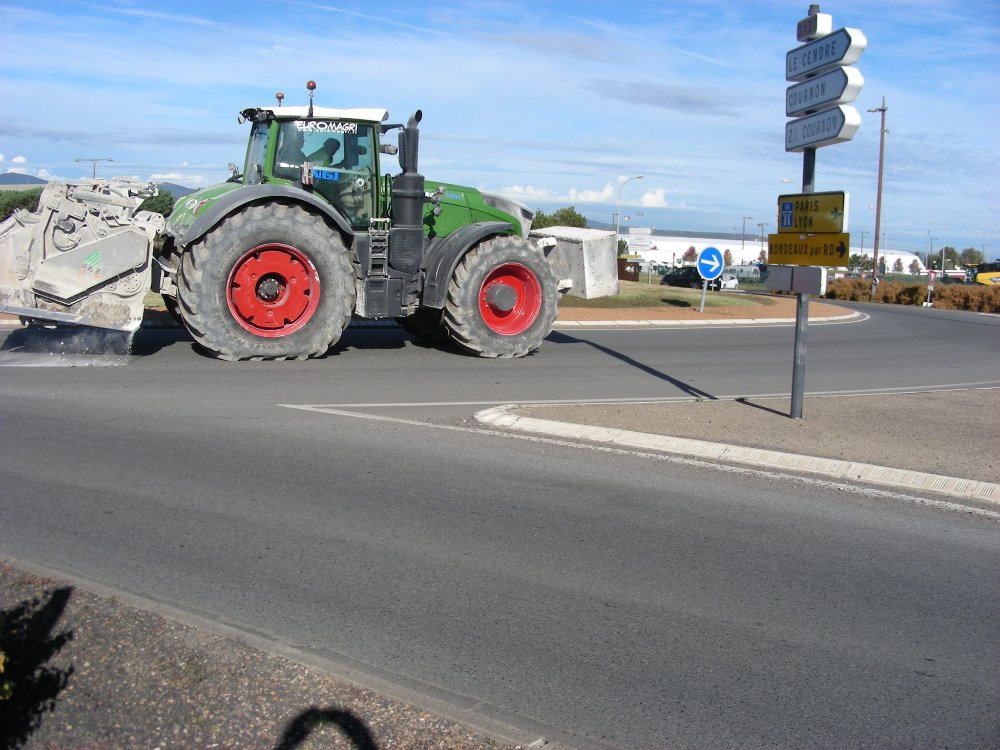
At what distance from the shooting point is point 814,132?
922 cm

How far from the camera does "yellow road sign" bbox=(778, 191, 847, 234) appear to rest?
360 inches

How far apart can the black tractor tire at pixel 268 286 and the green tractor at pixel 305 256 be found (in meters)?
0.02

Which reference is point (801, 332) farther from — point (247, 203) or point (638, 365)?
point (247, 203)

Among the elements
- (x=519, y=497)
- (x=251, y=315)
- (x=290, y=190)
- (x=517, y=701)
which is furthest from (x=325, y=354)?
(x=517, y=701)

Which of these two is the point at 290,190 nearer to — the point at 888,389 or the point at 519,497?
the point at 519,497

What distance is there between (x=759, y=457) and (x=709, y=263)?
581 inches

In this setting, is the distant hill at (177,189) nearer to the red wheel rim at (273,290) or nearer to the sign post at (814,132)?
the red wheel rim at (273,290)

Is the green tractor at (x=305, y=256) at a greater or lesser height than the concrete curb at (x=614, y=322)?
greater

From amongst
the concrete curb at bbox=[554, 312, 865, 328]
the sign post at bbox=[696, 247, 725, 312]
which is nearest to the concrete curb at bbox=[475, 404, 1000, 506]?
the concrete curb at bbox=[554, 312, 865, 328]

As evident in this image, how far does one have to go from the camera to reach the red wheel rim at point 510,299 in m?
13.5

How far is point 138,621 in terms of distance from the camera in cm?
446

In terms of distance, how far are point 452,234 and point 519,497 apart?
6.94 metres

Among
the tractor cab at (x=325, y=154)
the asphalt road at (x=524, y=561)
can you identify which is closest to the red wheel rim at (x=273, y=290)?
the tractor cab at (x=325, y=154)

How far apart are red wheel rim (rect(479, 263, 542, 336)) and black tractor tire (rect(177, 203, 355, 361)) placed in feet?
6.86
